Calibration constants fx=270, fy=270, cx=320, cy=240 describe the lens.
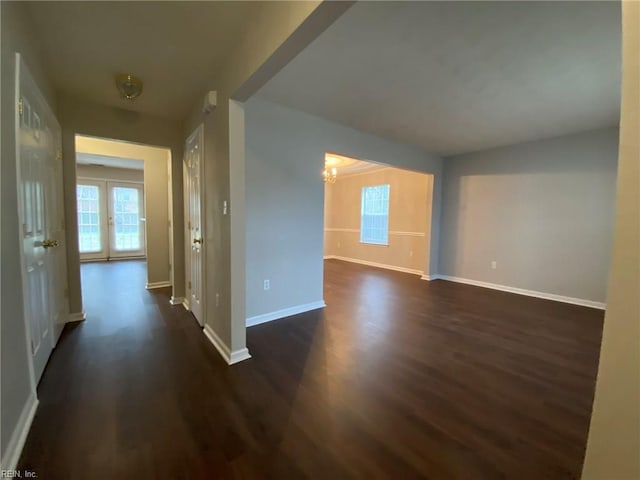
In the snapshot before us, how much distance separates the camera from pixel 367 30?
1799 mm

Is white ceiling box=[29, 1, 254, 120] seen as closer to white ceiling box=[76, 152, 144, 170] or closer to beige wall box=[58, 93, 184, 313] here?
beige wall box=[58, 93, 184, 313]

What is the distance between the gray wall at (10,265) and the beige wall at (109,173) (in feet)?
21.8

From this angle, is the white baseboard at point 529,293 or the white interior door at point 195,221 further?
the white baseboard at point 529,293

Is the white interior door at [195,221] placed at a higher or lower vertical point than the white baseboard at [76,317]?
higher

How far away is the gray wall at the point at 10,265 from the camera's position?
4.10ft

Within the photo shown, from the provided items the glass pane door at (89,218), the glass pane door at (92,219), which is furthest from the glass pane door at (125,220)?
the glass pane door at (89,218)

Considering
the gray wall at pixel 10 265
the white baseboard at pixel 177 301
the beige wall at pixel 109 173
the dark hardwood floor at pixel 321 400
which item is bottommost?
the dark hardwood floor at pixel 321 400

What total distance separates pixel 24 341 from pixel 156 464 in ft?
3.40

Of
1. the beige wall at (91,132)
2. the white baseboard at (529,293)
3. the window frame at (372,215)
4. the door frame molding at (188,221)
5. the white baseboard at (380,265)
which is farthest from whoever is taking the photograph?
the window frame at (372,215)

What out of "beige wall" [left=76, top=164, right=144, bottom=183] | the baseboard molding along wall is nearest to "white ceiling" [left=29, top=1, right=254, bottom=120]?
the baseboard molding along wall

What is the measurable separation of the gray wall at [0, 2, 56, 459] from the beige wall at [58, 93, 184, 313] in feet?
4.81

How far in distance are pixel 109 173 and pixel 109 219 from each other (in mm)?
1211

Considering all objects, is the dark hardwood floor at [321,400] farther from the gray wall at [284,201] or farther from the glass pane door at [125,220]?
the glass pane door at [125,220]

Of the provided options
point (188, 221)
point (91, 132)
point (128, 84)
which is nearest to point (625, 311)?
point (128, 84)
